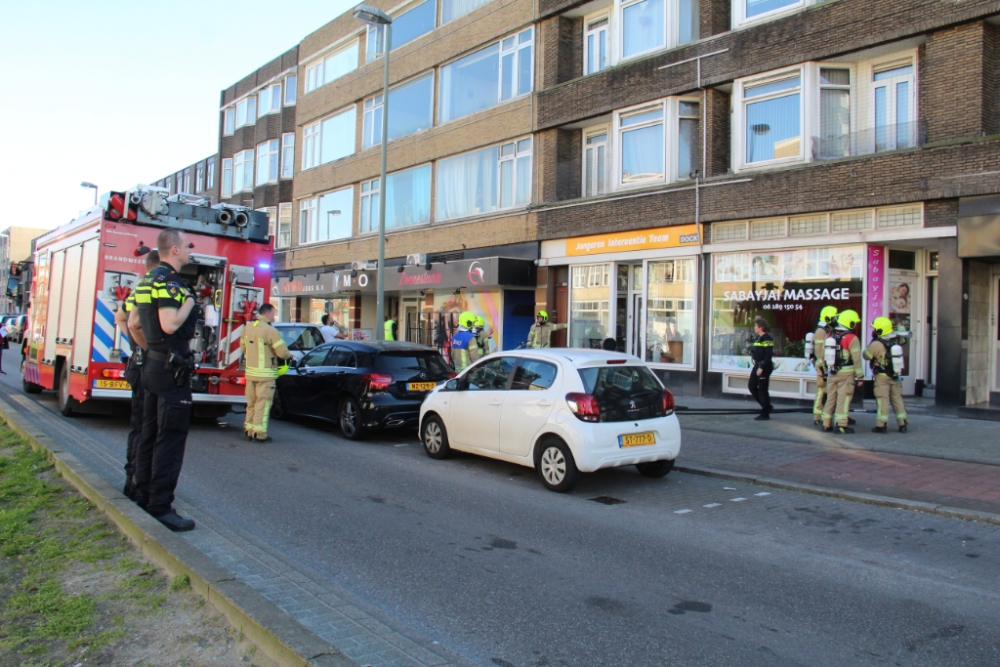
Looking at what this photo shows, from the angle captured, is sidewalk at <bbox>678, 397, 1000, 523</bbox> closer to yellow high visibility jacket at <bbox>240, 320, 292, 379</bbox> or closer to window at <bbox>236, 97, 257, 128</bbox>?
yellow high visibility jacket at <bbox>240, 320, 292, 379</bbox>

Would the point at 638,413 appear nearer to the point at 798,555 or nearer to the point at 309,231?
the point at 798,555

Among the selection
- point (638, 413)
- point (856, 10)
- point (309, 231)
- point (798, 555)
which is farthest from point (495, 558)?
point (309, 231)

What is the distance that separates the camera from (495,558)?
218 inches

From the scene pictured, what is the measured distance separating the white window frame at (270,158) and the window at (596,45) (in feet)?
63.2

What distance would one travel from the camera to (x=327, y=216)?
98.7 ft

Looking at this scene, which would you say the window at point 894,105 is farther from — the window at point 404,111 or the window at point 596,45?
the window at point 404,111

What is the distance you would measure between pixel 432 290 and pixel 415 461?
15399 millimetres

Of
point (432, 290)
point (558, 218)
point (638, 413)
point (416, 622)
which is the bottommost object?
point (416, 622)

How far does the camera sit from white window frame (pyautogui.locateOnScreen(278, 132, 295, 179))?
3375 cm

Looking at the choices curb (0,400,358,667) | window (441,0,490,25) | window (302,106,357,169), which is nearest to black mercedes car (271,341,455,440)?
curb (0,400,358,667)

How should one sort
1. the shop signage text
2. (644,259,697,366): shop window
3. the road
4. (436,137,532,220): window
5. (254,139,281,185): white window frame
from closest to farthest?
the road
the shop signage text
(644,259,697,366): shop window
(436,137,532,220): window
(254,139,281,185): white window frame

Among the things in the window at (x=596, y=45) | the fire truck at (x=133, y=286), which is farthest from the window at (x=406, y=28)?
the fire truck at (x=133, y=286)

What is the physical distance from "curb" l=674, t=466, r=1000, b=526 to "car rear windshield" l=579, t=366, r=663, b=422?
1.24 meters

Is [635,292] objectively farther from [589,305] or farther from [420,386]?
[420,386]
